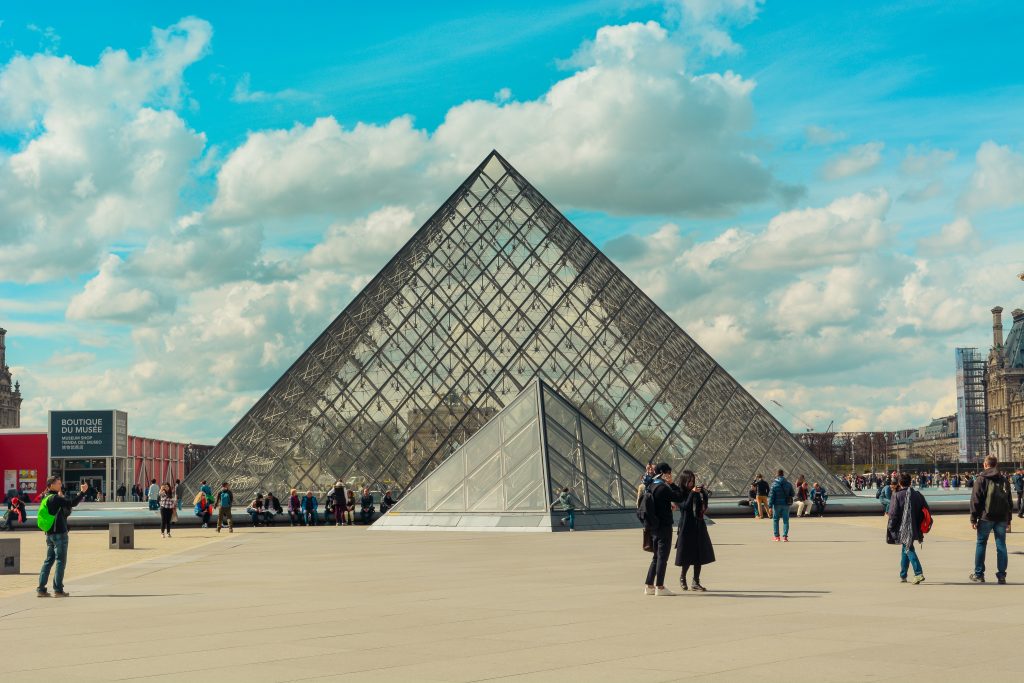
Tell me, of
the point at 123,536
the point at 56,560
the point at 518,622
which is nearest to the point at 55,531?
the point at 56,560

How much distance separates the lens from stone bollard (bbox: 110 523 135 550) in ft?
78.2

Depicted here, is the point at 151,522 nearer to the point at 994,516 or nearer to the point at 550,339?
the point at 550,339

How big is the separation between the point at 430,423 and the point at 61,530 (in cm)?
2868

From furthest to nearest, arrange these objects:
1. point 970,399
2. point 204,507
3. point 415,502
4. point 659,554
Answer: point 970,399
point 204,507
point 415,502
point 659,554

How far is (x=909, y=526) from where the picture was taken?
13.4 m

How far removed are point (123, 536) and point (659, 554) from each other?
14512mm

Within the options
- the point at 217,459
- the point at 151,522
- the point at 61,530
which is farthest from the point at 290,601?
the point at 217,459

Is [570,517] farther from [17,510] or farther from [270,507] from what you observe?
[17,510]

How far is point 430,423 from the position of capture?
42.6 meters

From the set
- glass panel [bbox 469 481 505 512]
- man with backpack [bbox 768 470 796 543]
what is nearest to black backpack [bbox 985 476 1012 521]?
man with backpack [bbox 768 470 796 543]

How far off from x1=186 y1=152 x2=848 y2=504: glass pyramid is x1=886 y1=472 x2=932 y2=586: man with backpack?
2696 cm

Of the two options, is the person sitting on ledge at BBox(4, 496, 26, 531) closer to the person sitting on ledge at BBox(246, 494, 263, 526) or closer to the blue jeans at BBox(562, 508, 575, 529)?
the person sitting on ledge at BBox(246, 494, 263, 526)

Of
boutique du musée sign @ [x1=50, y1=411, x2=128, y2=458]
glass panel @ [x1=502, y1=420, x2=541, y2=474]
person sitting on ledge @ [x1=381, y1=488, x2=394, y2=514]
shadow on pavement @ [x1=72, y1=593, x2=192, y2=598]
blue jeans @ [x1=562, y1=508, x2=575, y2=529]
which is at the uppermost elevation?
boutique du musée sign @ [x1=50, y1=411, x2=128, y2=458]

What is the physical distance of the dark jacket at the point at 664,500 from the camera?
13.0 m
